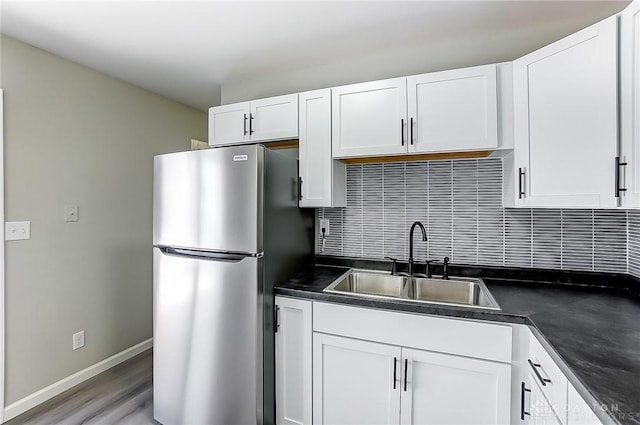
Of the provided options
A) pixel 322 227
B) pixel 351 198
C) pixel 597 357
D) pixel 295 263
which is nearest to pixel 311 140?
pixel 351 198

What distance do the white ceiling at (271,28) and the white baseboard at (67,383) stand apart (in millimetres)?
2334

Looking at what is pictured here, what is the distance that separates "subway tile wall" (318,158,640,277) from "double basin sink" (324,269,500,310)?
0.18 meters

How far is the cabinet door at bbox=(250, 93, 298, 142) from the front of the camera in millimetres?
2035

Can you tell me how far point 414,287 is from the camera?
1921mm

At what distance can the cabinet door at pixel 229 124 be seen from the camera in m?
2.20

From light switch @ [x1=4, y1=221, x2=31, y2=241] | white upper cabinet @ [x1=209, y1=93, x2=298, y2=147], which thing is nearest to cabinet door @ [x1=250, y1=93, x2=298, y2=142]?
white upper cabinet @ [x1=209, y1=93, x2=298, y2=147]

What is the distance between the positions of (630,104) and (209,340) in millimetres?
2203

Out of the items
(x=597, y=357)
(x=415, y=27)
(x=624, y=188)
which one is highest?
(x=415, y=27)

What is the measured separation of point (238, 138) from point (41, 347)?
197 cm

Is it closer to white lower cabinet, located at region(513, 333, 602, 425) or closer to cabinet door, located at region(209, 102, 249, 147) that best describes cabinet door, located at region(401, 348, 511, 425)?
white lower cabinet, located at region(513, 333, 602, 425)

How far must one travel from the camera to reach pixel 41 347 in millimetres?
2045

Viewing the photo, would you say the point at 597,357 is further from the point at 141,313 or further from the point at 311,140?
the point at 141,313

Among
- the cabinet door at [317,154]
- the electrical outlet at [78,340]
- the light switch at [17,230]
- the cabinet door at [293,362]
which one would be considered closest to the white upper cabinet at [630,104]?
the cabinet door at [317,154]

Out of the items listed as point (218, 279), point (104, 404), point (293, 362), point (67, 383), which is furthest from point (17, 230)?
point (293, 362)
